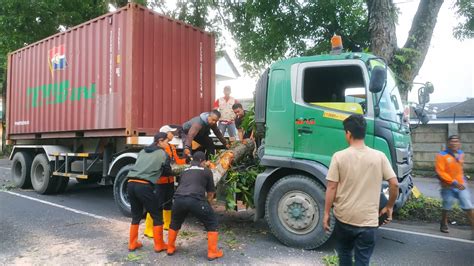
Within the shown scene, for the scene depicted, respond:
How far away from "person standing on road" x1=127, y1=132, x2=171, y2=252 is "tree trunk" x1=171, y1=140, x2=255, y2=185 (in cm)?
58

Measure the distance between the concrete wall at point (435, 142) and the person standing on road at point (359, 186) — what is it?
8.20m

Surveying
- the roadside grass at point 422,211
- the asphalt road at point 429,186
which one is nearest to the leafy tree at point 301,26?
the asphalt road at point 429,186

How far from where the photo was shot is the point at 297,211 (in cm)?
455

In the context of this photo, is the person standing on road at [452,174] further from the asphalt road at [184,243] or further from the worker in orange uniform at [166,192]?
the worker in orange uniform at [166,192]

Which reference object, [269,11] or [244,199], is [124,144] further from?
[269,11]

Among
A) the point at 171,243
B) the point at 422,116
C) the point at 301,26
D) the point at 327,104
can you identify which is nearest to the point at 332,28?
the point at 301,26

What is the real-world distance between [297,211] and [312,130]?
99cm

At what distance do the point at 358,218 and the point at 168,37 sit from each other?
4.92 meters

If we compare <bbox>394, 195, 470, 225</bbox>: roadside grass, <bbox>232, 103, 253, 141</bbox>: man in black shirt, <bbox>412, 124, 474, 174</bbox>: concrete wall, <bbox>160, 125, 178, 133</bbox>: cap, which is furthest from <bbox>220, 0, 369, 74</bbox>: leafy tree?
<bbox>160, 125, 178, 133</bbox>: cap

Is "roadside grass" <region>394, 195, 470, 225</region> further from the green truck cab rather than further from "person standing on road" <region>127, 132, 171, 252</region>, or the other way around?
"person standing on road" <region>127, 132, 171, 252</region>

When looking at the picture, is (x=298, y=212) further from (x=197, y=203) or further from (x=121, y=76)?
(x=121, y=76)

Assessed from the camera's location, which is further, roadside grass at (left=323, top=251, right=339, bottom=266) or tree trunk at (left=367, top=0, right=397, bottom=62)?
tree trunk at (left=367, top=0, right=397, bottom=62)

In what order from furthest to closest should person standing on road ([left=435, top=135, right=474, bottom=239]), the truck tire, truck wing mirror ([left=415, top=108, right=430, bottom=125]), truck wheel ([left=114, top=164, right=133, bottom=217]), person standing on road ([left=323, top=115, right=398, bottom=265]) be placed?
the truck tire → truck wheel ([left=114, top=164, right=133, bottom=217]) → person standing on road ([left=435, top=135, right=474, bottom=239]) → truck wing mirror ([left=415, top=108, right=430, bottom=125]) → person standing on road ([left=323, top=115, right=398, bottom=265])

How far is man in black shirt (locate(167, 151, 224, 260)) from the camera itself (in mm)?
4148
